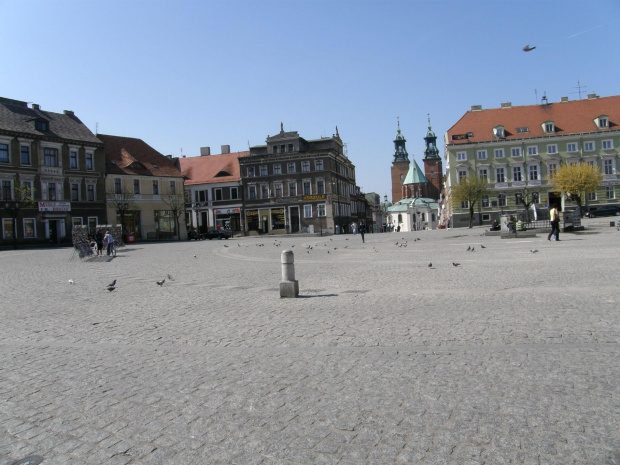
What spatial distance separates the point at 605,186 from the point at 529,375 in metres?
77.9

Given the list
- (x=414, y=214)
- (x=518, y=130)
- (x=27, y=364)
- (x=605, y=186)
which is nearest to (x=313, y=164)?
(x=518, y=130)

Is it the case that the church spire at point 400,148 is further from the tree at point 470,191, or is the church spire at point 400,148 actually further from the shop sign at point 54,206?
the shop sign at point 54,206

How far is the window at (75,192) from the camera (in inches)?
2201

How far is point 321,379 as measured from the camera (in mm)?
5172

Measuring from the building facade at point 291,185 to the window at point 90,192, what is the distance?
2320 centimetres

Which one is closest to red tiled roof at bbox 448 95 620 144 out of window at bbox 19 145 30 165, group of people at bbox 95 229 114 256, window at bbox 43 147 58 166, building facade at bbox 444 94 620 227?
building facade at bbox 444 94 620 227

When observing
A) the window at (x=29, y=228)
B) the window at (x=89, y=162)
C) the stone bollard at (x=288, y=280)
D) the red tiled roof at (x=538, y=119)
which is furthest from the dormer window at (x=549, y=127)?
the stone bollard at (x=288, y=280)

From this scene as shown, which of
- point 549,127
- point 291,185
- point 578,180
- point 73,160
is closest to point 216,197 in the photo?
point 291,185

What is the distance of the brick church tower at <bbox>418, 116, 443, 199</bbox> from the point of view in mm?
166750

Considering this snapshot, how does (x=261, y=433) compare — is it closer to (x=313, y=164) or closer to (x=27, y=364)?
(x=27, y=364)

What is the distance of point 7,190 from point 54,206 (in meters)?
4.80

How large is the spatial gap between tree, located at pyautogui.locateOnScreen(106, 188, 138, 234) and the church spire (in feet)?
390

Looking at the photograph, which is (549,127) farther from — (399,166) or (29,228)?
(399,166)

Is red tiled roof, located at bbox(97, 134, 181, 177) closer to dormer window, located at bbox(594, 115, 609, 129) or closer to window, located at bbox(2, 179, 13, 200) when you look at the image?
window, located at bbox(2, 179, 13, 200)
